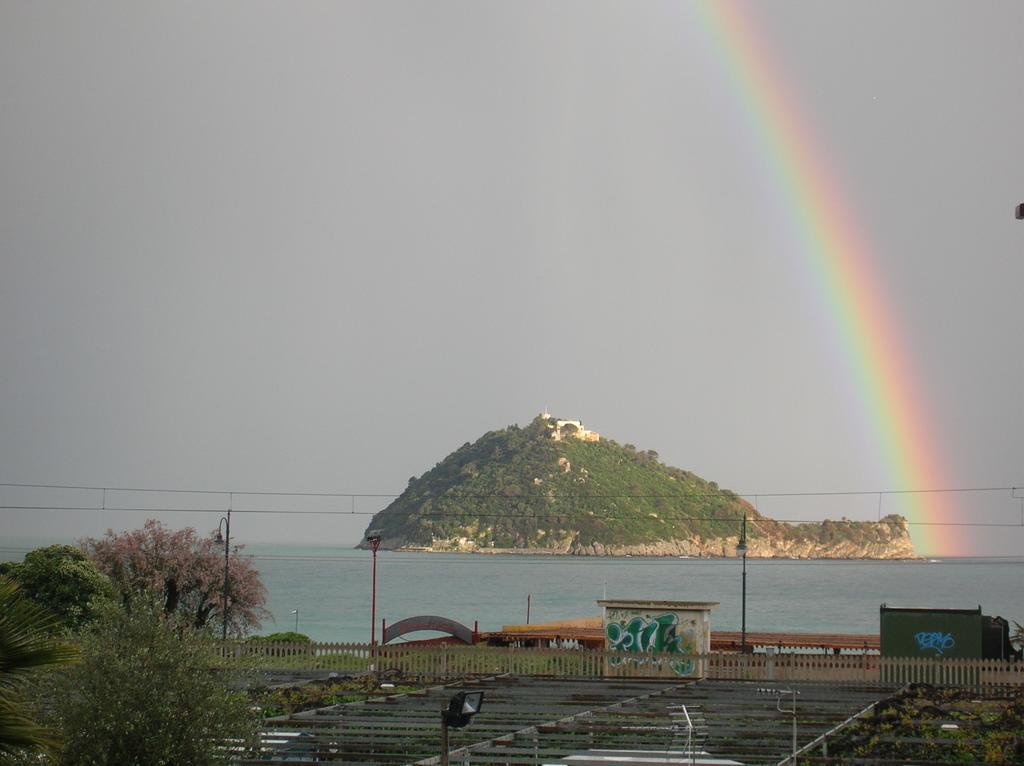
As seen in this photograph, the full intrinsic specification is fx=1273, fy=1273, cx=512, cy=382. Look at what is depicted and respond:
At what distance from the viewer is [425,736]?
83.7 ft

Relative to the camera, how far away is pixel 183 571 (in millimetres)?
71500

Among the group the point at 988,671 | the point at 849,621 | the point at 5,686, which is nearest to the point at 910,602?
the point at 849,621

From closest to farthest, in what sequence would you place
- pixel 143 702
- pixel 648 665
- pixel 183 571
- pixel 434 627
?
pixel 143 702 < pixel 648 665 < pixel 434 627 < pixel 183 571

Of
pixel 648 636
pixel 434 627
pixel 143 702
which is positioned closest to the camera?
pixel 143 702

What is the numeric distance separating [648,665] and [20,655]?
106 ft

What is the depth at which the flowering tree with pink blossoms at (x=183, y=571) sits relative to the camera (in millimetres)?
71125

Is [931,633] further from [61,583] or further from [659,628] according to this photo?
[61,583]

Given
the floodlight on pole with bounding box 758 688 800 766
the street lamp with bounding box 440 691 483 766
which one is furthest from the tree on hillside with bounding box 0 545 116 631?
the street lamp with bounding box 440 691 483 766

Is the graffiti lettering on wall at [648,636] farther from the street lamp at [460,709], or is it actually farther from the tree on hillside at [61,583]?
the street lamp at [460,709]

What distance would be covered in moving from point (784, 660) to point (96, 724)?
28.4m

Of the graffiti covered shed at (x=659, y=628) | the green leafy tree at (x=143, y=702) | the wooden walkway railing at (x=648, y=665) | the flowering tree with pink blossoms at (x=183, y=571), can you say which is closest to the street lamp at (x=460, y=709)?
the green leafy tree at (x=143, y=702)

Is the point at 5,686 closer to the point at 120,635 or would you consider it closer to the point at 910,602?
the point at 120,635

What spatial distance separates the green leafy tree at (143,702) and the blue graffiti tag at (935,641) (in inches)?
1318

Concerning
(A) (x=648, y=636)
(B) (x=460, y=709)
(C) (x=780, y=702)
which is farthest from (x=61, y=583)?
(B) (x=460, y=709)
